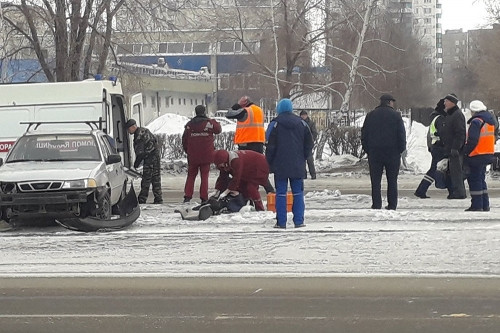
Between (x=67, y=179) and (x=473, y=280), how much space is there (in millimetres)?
5822

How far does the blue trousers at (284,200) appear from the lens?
1134 cm

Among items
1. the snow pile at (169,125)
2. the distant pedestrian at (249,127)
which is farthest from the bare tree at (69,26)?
the distant pedestrian at (249,127)

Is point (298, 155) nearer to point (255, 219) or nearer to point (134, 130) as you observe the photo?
point (255, 219)

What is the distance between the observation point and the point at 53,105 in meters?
16.2

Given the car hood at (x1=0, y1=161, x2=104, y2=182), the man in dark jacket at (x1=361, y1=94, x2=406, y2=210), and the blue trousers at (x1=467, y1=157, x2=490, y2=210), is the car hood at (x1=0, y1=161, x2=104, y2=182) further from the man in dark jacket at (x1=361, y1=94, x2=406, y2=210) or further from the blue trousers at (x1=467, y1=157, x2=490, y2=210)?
the blue trousers at (x1=467, y1=157, x2=490, y2=210)

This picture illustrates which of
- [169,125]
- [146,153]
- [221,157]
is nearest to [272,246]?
[221,157]

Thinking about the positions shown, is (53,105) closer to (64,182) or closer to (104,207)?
(104,207)

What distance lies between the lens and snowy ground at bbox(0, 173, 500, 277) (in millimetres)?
9109

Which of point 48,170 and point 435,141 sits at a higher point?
point 435,141

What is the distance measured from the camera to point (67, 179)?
11.5m

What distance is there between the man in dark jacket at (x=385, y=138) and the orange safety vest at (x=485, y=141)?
1.23 m

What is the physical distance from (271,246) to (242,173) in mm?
2732

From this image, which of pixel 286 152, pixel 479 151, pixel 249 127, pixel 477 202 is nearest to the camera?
pixel 286 152

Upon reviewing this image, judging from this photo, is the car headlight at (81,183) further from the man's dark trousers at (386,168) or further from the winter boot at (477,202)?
the winter boot at (477,202)
